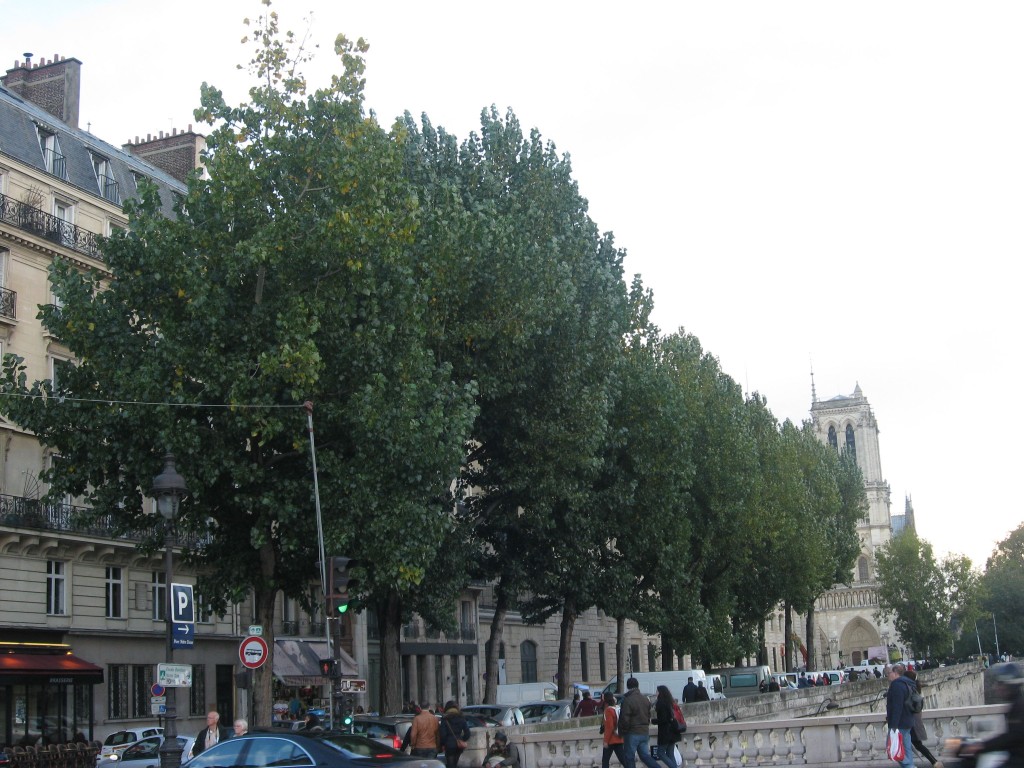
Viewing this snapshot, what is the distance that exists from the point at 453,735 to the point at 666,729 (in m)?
3.46

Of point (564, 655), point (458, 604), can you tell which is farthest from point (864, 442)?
point (564, 655)

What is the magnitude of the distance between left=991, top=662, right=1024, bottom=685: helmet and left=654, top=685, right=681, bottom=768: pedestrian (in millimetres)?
11271

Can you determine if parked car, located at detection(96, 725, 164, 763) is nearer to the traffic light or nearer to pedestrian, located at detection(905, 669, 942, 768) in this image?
the traffic light

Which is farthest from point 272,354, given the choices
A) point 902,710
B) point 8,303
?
point 902,710

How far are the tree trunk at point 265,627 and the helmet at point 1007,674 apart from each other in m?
17.7

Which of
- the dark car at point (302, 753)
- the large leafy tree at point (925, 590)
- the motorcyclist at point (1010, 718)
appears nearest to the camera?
the motorcyclist at point (1010, 718)

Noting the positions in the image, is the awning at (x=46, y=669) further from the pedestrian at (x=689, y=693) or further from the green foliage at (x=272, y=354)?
the pedestrian at (x=689, y=693)

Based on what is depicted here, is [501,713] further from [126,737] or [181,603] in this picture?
[181,603]

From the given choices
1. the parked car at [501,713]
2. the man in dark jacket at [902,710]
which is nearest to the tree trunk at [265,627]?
the parked car at [501,713]

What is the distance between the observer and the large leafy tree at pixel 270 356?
25047 millimetres

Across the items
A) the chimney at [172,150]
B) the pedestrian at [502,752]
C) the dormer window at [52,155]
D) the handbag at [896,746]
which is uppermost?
the chimney at [172,150]

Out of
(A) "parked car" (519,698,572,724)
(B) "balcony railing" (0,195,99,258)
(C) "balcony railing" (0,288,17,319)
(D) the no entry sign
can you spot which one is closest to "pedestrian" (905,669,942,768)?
(D) the no entry sign

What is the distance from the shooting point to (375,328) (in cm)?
2620

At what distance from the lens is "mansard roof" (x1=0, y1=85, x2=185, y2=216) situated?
35.1 meters
